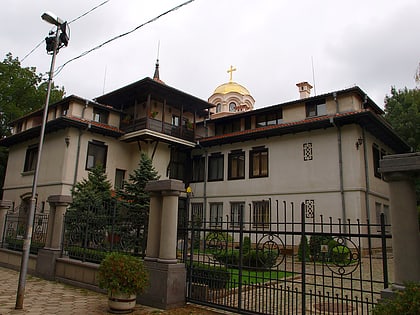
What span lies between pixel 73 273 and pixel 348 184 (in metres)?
13.3

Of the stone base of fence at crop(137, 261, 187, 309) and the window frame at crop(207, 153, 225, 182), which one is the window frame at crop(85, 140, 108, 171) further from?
the stone base of fence at crop(137, 261, 187, 309)

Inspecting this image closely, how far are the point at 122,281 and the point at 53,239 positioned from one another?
4954 mm

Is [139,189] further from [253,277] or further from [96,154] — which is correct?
[253,277]

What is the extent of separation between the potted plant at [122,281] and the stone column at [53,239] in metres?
4.21

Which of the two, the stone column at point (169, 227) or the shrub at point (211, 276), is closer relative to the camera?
the shrub at point (211, 276)

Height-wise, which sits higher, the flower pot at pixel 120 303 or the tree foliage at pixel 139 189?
the tree foliage at pixel 139 189

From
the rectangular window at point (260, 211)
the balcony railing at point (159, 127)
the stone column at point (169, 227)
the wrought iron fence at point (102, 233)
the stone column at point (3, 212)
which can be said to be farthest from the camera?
the balcony railing at point (159, 127)

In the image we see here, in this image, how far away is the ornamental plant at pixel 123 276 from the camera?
6844 millimetres

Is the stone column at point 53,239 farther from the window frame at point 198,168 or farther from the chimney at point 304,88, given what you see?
the chimney at point 304,88

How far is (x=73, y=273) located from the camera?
9688mm

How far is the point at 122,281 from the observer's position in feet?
22.5

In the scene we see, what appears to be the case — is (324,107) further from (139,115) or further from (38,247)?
(38,247)

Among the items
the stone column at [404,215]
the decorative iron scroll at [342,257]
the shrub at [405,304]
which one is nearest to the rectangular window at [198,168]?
the decorative iron scroll at [342,257]

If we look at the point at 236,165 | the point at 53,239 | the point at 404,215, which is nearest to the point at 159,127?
the point at 236,165
